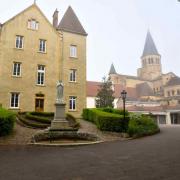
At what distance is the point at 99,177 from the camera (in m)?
5.85

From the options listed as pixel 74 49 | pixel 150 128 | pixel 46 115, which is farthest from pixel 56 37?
pixel 150 128

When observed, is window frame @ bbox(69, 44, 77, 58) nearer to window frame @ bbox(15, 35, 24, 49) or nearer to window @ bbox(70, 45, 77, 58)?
window @ bbox(70, 45, 77, 58)

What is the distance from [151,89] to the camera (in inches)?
3071

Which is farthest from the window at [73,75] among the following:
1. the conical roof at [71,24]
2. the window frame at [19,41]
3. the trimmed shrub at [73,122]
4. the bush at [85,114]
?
the trimmed shrub at [73,122]

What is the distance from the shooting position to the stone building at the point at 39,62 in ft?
87.8

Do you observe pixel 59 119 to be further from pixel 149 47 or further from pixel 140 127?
pixel 149 47

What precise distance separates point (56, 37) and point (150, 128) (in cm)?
1833

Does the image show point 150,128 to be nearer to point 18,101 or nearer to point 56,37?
point 18,101

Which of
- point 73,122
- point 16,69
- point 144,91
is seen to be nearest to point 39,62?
point 16,69

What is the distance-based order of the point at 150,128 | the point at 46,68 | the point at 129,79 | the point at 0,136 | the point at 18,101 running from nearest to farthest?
the point at 0,136 < the point at 150,128 < the point at 18,101 < the point at 46,68 < the point at 129,79

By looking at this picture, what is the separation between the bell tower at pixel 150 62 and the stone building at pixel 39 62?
220ft

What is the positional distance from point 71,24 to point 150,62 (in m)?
70.1

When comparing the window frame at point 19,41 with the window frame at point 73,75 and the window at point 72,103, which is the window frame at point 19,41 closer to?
the window frame at point 73,75

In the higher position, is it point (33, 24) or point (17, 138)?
point (33, 24)
